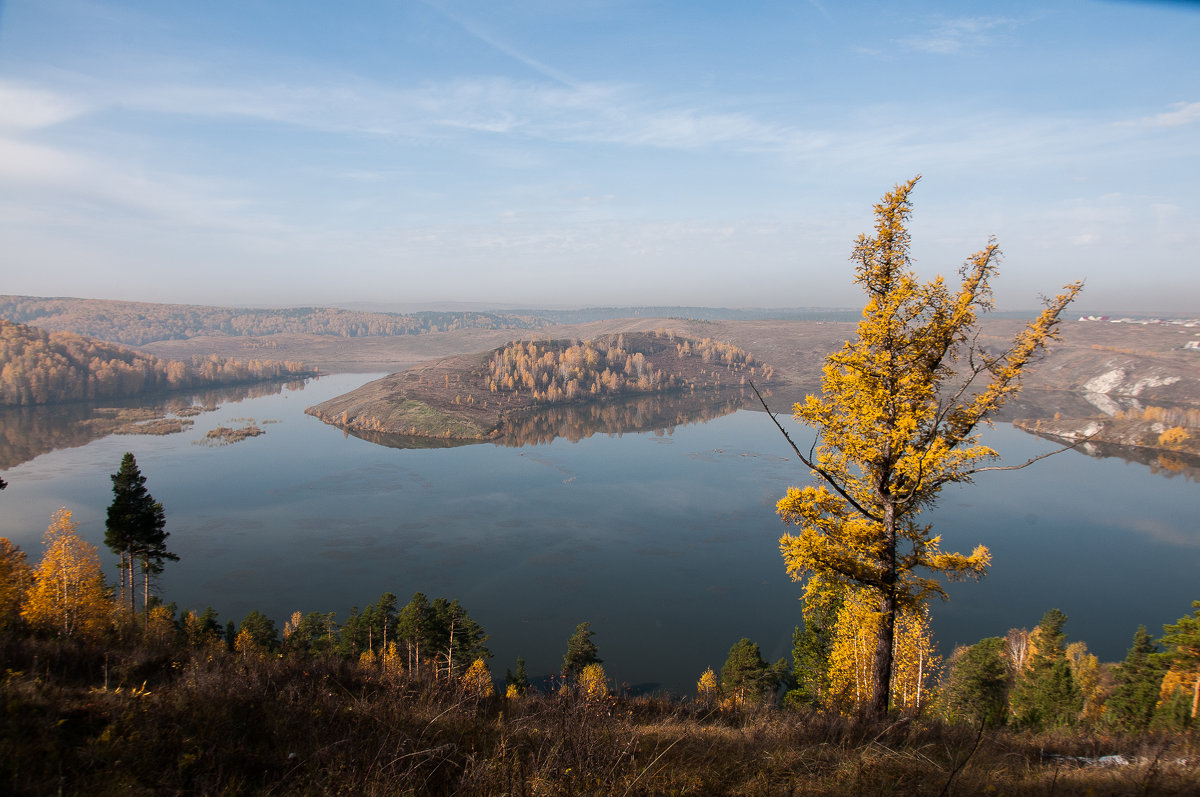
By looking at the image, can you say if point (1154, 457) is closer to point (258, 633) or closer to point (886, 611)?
point (886, 611)

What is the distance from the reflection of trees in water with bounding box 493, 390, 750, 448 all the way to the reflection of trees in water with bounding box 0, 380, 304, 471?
65.8 metres

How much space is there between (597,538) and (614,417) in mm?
68261

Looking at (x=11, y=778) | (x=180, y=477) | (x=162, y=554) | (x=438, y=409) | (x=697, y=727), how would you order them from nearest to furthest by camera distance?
(x=11, y=778)
(x=697, y=727)
(x=162, y=554)
(x=180, y=477)
(x=438, y=409)

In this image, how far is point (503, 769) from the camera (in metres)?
4.12

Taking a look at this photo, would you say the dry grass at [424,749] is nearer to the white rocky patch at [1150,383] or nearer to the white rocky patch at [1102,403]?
the white rocky patch at [1102,403]

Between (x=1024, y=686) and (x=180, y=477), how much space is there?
83.0 m

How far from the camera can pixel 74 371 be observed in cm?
12962

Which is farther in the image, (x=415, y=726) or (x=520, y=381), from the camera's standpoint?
(x=520, y=381)

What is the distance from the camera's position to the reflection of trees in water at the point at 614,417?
10425 cm

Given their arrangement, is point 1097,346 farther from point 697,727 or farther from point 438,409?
point 697,727

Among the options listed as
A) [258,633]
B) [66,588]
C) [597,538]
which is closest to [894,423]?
[66,588]

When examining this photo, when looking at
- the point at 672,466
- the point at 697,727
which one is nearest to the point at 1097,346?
the point at 672,466

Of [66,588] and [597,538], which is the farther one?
[597,538]

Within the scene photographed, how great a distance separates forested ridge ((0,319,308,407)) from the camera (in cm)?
11919
